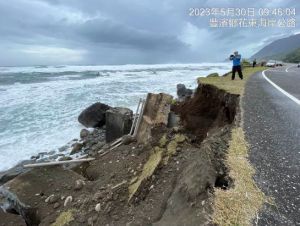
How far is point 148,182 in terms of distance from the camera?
4273 mm

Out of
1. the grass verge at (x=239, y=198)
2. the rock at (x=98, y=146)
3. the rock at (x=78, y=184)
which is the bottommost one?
the rock at (x=98, y=146)

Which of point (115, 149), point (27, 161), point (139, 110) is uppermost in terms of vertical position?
point (139, 110)

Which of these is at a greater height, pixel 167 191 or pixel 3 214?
pixel 167 191

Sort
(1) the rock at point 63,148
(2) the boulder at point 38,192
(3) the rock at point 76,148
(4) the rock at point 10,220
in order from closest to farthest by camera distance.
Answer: (4) the rock at point 10,220 → (2) the boulder at point 38,192 → (3) the rock at point 76,148 → (1) the rock at point 63,148

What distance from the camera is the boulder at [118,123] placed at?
33.1 feet

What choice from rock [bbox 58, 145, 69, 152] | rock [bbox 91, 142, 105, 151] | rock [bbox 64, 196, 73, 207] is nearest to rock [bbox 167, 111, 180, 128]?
rock [bbox 91, 142, 105, 151]

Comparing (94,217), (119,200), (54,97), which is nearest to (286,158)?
(119,200)

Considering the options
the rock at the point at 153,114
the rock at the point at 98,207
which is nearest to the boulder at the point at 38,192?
the rock at the point at 98,207

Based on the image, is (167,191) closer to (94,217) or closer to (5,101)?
(94,217)

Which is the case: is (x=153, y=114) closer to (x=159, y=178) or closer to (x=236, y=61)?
(x=159, y=178)

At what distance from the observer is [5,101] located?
2045 cm

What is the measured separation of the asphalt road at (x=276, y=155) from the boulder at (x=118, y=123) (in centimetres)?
484

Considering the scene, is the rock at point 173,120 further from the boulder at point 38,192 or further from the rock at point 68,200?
the rock at point 68,200

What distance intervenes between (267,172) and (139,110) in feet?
22.8
